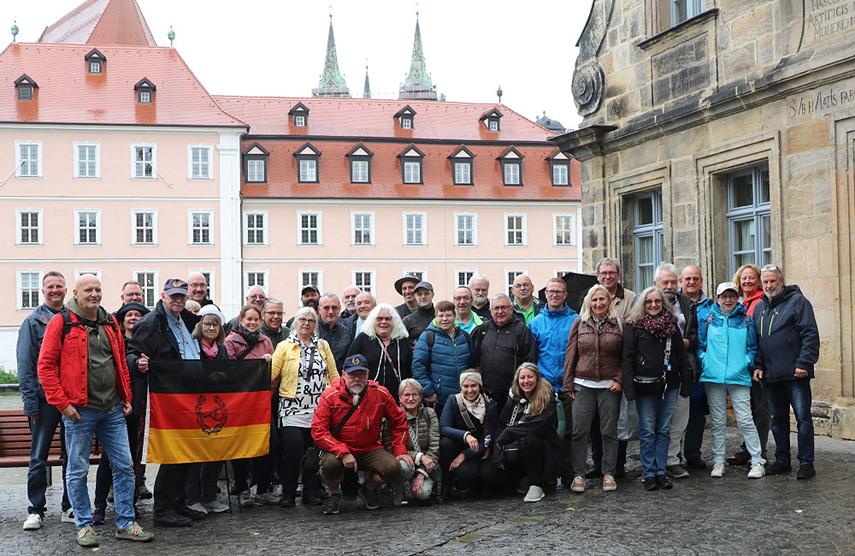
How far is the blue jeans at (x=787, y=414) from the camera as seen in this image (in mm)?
8484

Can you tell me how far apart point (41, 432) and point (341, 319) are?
3.21m

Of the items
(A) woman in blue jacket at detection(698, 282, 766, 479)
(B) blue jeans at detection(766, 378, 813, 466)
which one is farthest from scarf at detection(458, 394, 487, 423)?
(B) blue jeans at detection(766, 378, 813, 466)

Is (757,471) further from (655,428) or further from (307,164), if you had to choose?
(307,164)

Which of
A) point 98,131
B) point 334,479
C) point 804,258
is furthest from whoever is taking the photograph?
point 98,131

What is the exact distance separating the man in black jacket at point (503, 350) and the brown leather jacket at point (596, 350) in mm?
406

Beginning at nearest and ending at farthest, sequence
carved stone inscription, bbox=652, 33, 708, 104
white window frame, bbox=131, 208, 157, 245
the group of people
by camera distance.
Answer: the group of people, carved stone inscription, bbox=652, 33, 708, 104, white window frame, bbox=131, 208, 157, 245

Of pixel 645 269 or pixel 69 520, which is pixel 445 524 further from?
pixel 645 269

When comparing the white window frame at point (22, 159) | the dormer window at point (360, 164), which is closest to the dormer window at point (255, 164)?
the dormer window at point (360, 164)

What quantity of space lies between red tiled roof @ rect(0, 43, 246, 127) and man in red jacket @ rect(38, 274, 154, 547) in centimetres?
4366

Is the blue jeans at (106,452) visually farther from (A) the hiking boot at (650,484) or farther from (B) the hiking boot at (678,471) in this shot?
(B) the hiking boot at (678,471)

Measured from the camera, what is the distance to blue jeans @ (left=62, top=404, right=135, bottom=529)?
7211 millimetres

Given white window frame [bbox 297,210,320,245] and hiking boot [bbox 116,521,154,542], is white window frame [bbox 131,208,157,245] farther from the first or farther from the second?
hiking boot [bbox 116,521,154,542]

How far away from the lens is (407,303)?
34.1ft

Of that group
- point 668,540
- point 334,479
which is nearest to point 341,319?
point 334,479
